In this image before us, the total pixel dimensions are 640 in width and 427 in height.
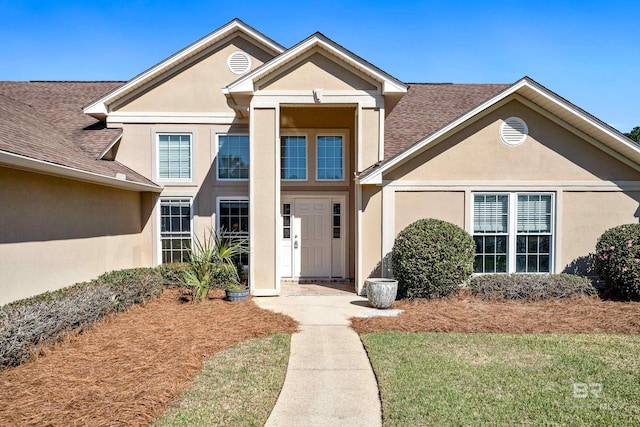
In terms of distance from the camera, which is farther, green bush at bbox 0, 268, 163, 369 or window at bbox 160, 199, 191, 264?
window at bbox 160, 199, 191, 264

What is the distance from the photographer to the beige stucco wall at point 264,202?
31.3 ft

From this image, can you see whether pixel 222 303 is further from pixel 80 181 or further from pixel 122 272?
pixel 80 181

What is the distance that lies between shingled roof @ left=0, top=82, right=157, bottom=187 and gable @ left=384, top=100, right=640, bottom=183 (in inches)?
277

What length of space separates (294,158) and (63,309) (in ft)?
23.8

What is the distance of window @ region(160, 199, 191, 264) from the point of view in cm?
1145

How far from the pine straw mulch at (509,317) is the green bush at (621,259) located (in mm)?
407

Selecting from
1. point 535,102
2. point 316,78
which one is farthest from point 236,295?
point 535,102

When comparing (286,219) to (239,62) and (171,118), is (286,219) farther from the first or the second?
(239,62)

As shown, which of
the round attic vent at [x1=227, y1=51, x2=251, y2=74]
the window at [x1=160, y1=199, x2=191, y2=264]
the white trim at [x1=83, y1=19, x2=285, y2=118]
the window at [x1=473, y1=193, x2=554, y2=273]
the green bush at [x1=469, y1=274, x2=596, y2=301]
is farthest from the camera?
the round attic vent at [x1=227, y1=51, x2=251, y2=74]

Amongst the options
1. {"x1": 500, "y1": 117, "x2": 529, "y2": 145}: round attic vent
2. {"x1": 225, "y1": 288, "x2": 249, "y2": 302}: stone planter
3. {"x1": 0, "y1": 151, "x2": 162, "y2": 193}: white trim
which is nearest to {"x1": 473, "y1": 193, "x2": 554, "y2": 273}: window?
{"x1": 500, "y1": 117, "x2": 529, "y2": 145}: round attic vent

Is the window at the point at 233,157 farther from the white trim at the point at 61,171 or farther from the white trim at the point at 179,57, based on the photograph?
the white trim at the point at 179,57

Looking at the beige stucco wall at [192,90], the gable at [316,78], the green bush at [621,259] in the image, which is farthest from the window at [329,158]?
the green bush at [621,259]

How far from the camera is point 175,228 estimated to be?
1147cm

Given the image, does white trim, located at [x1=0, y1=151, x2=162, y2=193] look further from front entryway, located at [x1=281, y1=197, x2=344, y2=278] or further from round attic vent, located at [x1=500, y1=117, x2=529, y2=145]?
round attic vent, located at [x1=500, y1=117, x2=529, y2=145]
